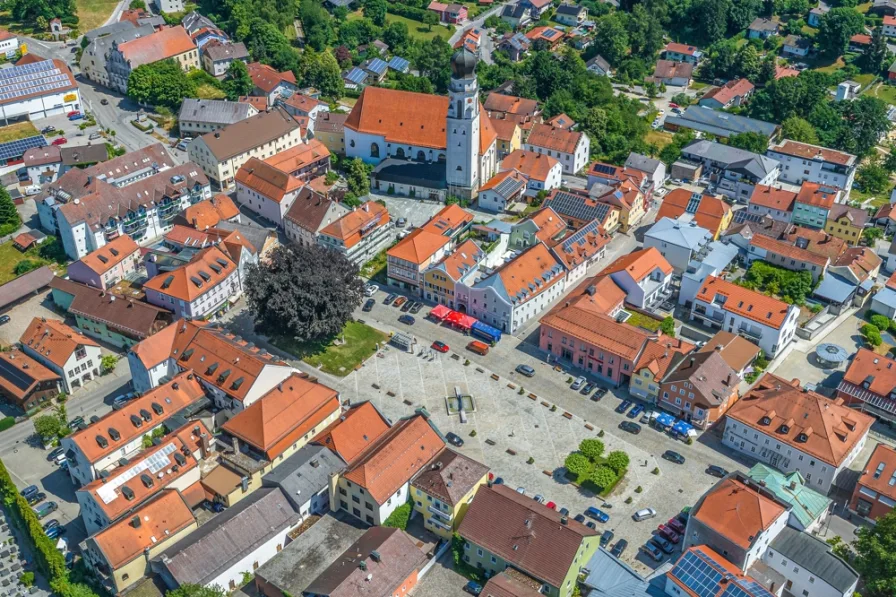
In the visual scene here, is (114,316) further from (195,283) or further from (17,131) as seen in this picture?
(17,131)

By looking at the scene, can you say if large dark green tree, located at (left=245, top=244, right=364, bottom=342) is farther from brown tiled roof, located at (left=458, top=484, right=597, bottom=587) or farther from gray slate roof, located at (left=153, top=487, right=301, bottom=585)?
brown tiled roof, located at (left=458, top=484, right=597, bottom=587)

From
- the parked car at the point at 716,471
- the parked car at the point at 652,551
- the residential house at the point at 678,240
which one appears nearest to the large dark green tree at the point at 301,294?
the parked car at the point at 652,551

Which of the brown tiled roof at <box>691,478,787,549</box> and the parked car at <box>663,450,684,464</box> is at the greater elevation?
the brown tiled roof at <box>691,478,787,549</box>

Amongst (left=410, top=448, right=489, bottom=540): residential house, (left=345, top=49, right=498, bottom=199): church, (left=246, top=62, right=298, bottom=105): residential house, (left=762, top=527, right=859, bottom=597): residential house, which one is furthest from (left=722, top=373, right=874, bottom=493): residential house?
(left=246, top=62, right=298, bottom=105): residential house

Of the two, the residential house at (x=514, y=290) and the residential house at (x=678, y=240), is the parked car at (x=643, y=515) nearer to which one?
the residential house at (x=514, y=290)

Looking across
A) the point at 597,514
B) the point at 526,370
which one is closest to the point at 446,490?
the point at 597,514

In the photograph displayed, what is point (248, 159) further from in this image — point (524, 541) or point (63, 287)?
point (524, 541)
